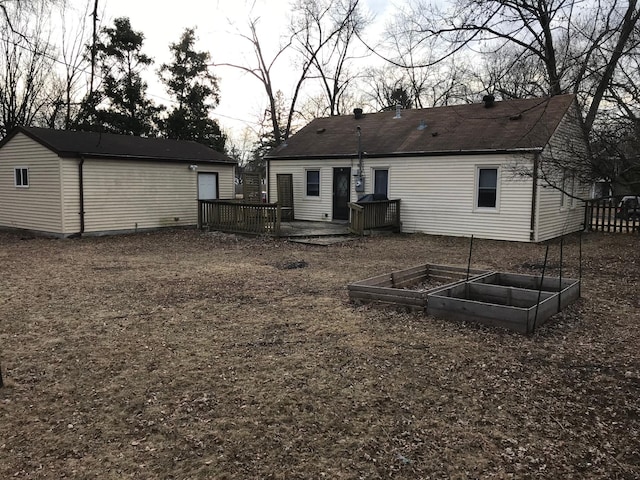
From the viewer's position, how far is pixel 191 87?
31.9 m

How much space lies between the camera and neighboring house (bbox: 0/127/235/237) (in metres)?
14.4

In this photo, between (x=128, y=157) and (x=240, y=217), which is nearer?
(x=240, y=217)

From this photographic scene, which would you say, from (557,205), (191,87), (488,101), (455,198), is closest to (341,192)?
(455,198)

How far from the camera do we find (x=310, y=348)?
16.7 ft

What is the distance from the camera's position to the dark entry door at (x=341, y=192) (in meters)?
17.2

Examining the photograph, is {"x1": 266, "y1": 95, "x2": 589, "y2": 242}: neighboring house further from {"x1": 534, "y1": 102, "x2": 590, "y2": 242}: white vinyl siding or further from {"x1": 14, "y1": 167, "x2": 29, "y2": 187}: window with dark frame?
{"x1": 14, "y1": 167, "x2": 29, "y2": 187}: window with dark frame

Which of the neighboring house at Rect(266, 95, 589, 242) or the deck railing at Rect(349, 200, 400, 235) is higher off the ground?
the neighboring house at Rect(266, 95, 589, 242)

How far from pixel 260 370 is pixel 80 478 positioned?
1.84m

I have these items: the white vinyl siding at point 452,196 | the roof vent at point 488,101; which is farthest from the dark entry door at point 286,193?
the roof vent at point 488,101

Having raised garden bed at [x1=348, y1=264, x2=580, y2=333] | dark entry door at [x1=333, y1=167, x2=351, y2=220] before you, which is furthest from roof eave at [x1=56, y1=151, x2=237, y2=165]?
raised garden bed at [x1=348, y1=264, x2=580, y2=333]

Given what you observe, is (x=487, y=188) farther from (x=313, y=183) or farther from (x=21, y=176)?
(x=21, y=176)

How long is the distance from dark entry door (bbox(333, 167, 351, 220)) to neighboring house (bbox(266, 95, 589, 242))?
36 millimetres

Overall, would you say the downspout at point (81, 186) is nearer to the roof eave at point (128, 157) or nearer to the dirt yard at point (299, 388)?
the roof eave at point (128, 157)

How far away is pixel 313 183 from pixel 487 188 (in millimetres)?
6363
